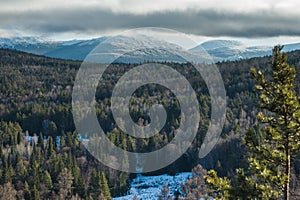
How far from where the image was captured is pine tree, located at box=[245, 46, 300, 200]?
1565 cm

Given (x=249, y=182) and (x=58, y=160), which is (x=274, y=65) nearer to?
(x=249, y=182)

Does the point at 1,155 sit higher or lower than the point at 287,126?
lower

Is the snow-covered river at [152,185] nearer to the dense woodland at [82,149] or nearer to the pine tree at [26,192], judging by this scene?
the dense woodland at [82,149]

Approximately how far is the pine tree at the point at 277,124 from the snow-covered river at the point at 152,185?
289 ft

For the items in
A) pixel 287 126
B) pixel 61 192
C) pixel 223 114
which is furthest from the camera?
pixel 223 114

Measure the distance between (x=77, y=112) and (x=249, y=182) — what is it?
153692 mm

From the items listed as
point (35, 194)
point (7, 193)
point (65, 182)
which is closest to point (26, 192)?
point (35, 194)

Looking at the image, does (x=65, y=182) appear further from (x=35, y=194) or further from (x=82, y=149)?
(x=82, y=149)

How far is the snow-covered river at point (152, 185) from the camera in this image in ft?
348

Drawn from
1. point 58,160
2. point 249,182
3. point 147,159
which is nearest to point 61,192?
point 58,160

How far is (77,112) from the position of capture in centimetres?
16725

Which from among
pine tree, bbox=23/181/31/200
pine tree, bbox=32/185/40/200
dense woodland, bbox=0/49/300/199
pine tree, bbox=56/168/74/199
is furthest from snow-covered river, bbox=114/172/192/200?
pine tree, bbox=32/185/40/200

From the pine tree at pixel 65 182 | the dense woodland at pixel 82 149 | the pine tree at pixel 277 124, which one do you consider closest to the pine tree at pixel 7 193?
the dense woodland at pixel 82 149

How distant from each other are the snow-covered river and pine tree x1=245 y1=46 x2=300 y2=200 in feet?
289
